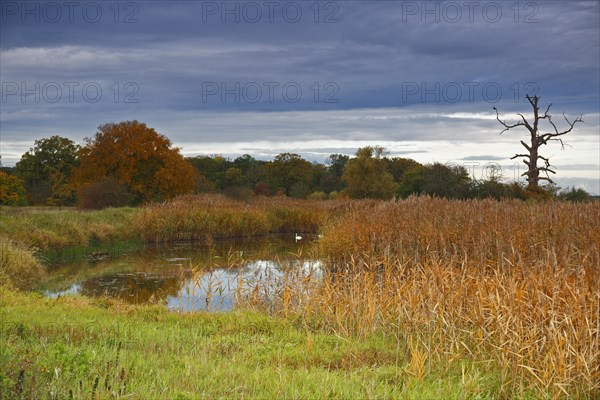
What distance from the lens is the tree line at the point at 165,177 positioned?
27.8 metres

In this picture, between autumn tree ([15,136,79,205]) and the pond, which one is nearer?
the pond

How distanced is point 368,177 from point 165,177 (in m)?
14.8

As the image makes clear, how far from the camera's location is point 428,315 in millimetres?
7500

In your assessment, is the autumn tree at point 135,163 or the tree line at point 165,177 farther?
the autumn tree at point 135,163

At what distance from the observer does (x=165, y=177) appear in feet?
125

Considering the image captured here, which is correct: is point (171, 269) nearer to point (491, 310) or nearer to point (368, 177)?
point (491, 310)

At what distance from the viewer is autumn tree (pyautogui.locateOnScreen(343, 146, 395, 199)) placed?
4375cm

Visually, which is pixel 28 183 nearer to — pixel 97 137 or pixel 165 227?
pixel 97 137

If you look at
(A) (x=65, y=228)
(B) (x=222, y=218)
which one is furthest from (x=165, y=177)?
(A) (x=65, y=228)

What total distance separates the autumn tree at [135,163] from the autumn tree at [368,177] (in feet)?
40.7

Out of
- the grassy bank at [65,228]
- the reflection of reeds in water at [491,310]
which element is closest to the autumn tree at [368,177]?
the grassy bank at [65,228]

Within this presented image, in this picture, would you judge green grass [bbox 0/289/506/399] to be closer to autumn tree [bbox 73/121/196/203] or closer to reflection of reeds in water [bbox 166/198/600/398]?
reflection of reeds in water [bbox 166/198/600/398]

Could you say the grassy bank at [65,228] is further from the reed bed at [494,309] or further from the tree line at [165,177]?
the reed bed at [494,309]

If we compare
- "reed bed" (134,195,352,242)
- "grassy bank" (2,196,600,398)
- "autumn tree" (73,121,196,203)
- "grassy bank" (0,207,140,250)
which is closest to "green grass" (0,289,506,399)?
"grassy bank" (2,196,600,398)
